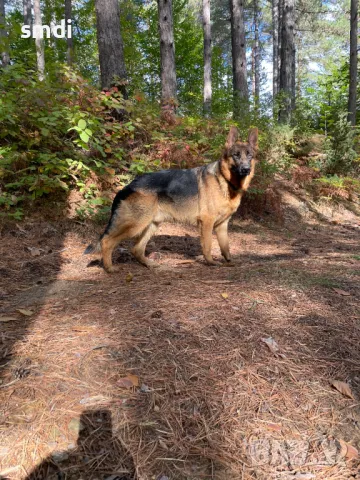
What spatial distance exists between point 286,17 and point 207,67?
193 inches

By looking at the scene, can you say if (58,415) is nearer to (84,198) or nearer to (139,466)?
(139,466)

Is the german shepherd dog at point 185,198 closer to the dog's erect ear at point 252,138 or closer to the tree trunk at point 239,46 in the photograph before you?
the dog's erect ear at point 252,138

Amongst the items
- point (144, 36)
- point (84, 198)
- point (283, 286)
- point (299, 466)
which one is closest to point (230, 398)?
point (299, 466)

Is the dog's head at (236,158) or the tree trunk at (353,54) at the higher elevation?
the tree trunk at (353,54)

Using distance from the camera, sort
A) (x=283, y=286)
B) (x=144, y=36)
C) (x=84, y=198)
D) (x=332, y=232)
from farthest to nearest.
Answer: (x=144, y=36) → (x=332, y=232) → (x=84, y=198) → (x=283, y=286)

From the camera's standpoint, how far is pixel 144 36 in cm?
2125

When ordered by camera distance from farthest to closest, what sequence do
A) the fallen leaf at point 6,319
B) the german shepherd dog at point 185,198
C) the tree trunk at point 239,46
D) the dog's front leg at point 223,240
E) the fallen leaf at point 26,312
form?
the tree trunk at point 239,46 < the dog's front leg at point 223,240 < the german shepherd dog at point 185,198 < the fallen leaf at point 26,312 < the fallen leaf at point 6,319

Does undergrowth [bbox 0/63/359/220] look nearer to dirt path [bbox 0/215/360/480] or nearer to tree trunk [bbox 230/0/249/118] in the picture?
dirt path [bbox 0/215/360/480]

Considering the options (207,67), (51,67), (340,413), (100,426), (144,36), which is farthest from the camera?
(144,36)

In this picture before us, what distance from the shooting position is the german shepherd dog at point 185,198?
4.54 meters

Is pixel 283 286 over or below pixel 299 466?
over

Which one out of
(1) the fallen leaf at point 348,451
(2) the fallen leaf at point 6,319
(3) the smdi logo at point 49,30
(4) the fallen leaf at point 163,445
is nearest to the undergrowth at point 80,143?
(2) the fallen leaf at point 6,319

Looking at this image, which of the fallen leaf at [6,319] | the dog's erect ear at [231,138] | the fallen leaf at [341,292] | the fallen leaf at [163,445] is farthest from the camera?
the dog's erect ear at [231,138]

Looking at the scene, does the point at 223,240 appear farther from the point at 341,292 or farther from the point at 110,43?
the point at 110,43
